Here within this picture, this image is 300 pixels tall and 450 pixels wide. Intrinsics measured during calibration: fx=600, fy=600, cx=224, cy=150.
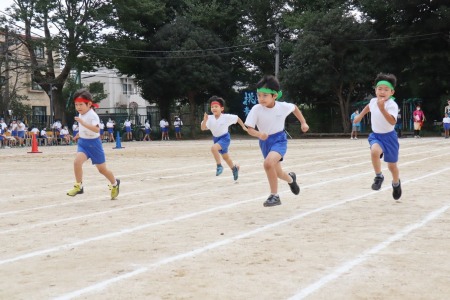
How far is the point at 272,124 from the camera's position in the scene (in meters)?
7.89

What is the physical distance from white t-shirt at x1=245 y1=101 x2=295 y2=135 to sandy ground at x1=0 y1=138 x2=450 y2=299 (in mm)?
1027

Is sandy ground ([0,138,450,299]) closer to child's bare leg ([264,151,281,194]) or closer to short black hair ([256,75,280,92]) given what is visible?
child's bare leg ([264,151,281,194])

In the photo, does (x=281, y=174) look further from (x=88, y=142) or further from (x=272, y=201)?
(x=88, y=142)

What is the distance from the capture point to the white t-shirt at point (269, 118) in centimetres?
789

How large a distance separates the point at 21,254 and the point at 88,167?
35.6ft

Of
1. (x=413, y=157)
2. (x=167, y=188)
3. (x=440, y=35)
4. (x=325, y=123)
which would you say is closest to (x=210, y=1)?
(x=325, y=123)

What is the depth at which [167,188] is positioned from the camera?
1026 cm

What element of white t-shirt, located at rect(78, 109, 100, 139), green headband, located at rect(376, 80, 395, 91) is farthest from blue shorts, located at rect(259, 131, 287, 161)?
white t-shirt, located at rect(78, 109, 100, 139)

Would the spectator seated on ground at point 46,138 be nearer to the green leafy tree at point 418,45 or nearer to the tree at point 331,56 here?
the tree at point 331,56

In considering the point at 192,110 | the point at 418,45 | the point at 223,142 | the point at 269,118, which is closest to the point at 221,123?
the point at 223,142

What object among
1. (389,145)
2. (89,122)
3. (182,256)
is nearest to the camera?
(182,256)

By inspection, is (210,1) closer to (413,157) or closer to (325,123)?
(325,123)

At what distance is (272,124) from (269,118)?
3.5 inches

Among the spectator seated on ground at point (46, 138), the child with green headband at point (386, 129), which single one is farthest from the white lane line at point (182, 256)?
the spectator seated on ground at point (46, 138)
